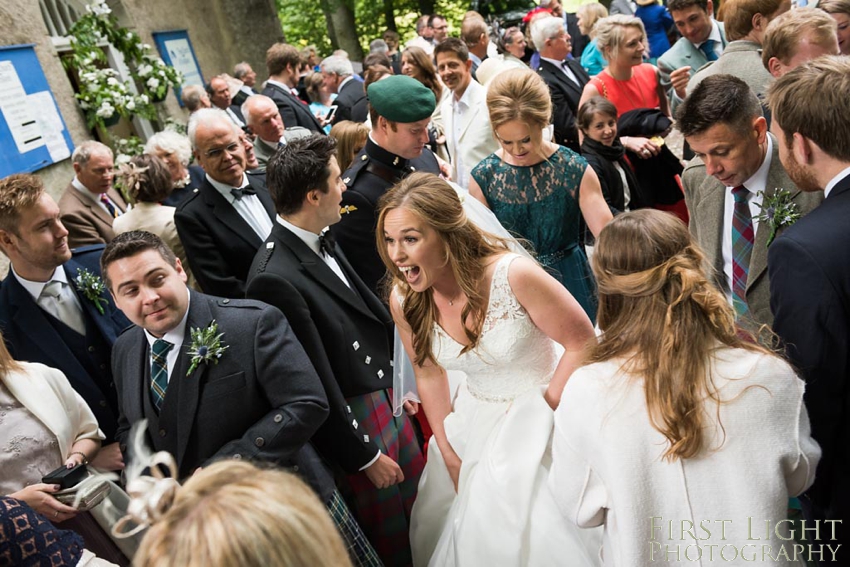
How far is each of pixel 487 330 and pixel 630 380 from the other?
0.90 meters

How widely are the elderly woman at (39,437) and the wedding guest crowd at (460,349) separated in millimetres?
10

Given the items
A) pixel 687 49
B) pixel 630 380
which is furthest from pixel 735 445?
pixel 687 49

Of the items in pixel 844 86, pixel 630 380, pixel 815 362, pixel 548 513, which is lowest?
pixel 548 513

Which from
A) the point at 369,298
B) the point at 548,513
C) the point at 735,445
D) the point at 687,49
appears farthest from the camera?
the point at 687,49

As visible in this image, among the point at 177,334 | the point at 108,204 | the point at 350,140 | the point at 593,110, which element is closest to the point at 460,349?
the point at 177,334

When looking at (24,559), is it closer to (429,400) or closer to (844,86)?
(429,400)

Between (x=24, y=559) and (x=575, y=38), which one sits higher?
(x=575, y=38)

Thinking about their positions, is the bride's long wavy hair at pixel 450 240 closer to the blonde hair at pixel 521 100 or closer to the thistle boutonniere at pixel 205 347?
the thistle boutonniere at pixel 205 347

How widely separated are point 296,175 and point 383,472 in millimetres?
1351

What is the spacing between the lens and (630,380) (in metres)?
1.77

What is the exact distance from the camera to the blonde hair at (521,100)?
3.39 m

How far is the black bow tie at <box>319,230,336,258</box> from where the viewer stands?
2986 mm

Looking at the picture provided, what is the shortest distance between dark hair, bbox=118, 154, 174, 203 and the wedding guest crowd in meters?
0.03

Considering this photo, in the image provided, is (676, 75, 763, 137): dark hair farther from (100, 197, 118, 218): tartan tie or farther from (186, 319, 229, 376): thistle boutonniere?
(100, 197, 118, 218): tartan tie
